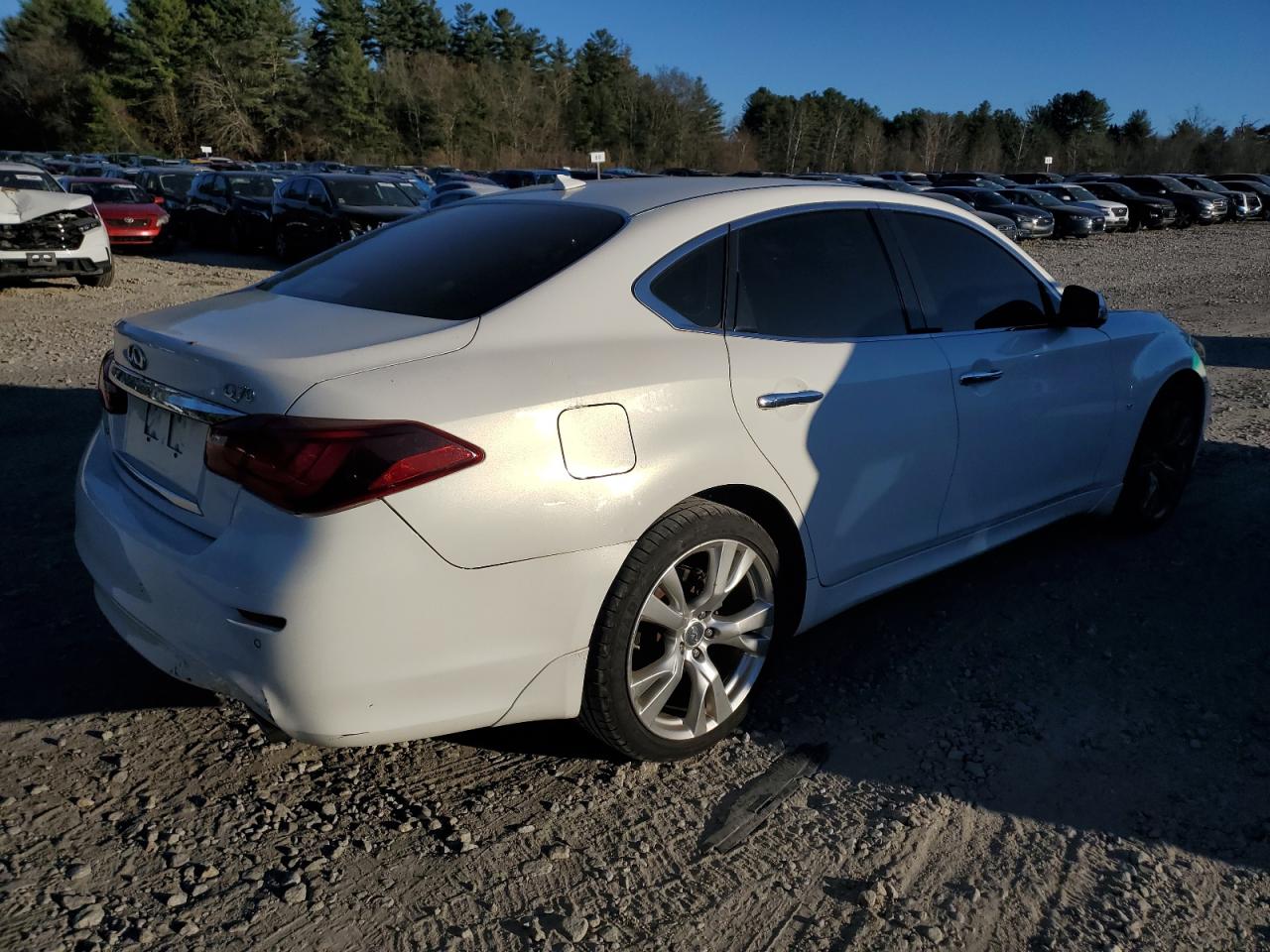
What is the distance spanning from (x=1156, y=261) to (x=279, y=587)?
2251cm

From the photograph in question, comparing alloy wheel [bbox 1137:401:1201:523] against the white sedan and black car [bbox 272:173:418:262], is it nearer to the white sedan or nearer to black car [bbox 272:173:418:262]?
the white sedan

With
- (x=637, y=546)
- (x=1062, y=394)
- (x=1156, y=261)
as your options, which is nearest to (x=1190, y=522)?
(x=1062, y=394)

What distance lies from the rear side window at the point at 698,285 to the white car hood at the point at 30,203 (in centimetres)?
1112

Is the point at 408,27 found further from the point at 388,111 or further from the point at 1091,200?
the point at 1091,200

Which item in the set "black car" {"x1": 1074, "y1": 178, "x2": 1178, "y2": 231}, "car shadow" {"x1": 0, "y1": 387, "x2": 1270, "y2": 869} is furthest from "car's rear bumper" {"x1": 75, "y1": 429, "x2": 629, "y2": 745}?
"black car" {"x1": 1074, "y1": 178, "x2": 1178, "y2": 231}

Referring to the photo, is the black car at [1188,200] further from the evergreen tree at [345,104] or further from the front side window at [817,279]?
the evergreen tree at [345,104]

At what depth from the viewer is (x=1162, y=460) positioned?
4.73m

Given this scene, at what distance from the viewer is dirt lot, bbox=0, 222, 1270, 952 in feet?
7.46

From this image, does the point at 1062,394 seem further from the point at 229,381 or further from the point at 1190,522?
the point at 229,381

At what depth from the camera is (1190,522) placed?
492 centimetres

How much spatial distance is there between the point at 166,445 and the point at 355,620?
790 mm

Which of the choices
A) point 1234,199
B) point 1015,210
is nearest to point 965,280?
point 1015,210

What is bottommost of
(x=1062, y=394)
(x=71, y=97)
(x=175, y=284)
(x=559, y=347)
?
(x=175, y=284)

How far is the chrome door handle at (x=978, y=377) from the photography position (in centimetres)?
345
